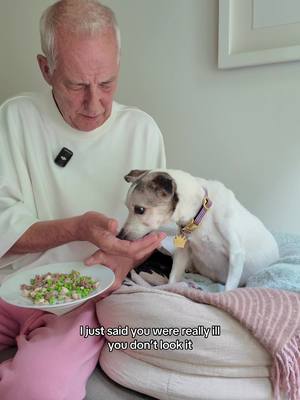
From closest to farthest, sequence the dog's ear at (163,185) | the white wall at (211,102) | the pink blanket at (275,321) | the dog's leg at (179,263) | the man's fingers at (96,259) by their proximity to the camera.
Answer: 1. the pink blanket at (275,321)
2. the man's fingers at (96,259)
3. the dog's ear at (163,185)
4. the dog's leg at (179,263)
5. the white wall at (211,102)

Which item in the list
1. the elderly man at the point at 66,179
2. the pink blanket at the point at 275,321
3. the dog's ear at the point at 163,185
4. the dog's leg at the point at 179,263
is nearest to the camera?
the pink blanket at the point at 275,321

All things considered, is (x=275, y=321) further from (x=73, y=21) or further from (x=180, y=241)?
(x=73, y=21)

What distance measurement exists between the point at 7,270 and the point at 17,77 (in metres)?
1.26

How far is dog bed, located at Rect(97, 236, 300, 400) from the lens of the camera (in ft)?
2.67

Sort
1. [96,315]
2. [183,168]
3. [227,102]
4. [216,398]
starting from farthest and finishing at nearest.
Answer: [183,168] < [227,102] < [96,315] < [216,398]

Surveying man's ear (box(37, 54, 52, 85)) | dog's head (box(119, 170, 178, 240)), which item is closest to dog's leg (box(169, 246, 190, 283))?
dog's head (box(119, 170, 178, 240))

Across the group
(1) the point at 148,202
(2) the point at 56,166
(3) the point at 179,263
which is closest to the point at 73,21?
(2) the point at 56,166

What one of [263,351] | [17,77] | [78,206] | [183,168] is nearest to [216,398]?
[263,351]

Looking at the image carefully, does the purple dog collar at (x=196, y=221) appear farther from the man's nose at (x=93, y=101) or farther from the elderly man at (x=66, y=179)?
the man's nose at (x=93, y=101)

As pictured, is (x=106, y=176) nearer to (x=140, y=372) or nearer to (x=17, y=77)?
(x=140, y=372)

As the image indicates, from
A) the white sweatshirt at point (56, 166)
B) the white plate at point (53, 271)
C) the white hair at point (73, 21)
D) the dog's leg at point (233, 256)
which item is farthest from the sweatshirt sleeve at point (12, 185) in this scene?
the dog's leg at point (233, 256)

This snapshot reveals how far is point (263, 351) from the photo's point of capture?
0.81 meters

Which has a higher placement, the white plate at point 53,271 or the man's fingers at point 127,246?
the man's fingers at point 127,246

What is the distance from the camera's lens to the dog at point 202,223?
3.88 feet
